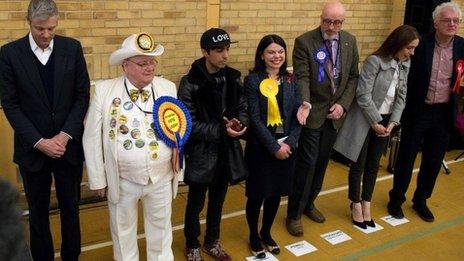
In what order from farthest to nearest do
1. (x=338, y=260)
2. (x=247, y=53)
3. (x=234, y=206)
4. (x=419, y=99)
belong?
(x=247, y=53)
(x=234, y=206)
(x=419, y=99)
(x=338, y=260)

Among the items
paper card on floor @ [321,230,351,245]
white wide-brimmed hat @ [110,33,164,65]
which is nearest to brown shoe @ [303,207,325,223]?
paper card on floor @ [321,230,351,245]

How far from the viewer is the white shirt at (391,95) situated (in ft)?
13.0

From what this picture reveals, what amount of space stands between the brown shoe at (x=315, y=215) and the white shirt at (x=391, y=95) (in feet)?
3.54

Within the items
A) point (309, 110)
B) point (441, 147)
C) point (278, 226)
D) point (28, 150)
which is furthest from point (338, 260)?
point (28, 150)

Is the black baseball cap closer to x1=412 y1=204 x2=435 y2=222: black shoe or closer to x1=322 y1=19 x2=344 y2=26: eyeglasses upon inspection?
x1=322 y1=19 x2=344 y2=26: eyeglasses

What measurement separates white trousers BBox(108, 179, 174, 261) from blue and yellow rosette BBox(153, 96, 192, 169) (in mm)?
276

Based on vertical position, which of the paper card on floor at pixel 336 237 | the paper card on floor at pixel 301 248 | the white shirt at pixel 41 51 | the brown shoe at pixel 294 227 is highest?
the white shirt at pixel 41 51

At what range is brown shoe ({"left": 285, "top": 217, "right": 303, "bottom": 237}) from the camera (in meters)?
4.13

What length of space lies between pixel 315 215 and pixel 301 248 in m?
0.55

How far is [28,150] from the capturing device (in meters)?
3.00

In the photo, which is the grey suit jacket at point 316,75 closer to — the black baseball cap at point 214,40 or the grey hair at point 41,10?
the black baseball cap at point 214,40

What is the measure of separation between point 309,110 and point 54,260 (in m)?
2.15

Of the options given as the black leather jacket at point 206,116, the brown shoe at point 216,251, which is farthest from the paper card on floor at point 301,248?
the black leather jacket at point 206,116

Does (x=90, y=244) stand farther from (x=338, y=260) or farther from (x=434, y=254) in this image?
(x=434, y=254)
